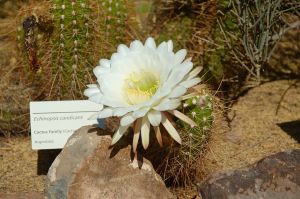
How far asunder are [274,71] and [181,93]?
6.43 ft

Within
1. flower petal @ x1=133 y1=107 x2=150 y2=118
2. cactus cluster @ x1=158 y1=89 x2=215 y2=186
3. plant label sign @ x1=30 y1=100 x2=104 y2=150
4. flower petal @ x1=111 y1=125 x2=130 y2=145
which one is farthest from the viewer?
plant label sign @ x1=30 y1=100 x2=104 y2=150

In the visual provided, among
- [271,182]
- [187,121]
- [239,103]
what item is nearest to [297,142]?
[239,103]

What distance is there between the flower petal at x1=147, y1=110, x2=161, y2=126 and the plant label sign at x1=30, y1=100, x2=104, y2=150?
557mm

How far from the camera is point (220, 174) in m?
2.03

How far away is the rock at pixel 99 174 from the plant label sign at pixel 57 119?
0.32m

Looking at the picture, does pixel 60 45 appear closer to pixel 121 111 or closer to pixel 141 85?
pixel 141 85

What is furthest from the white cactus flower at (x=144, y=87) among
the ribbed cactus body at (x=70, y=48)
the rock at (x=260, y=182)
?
the ribbed cactus body at (x=70, y=48)

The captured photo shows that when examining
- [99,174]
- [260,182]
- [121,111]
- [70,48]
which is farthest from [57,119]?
[260,182]

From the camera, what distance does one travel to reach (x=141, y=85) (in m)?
2.01

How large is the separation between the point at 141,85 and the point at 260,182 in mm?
565

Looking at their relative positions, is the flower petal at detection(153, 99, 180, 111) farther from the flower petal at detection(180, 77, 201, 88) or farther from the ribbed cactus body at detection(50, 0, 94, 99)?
the ribbed cactus body at detection(50, 0, 94, 99)

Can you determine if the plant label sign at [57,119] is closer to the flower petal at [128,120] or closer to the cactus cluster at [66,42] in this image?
the cactus cluster at [66,42]

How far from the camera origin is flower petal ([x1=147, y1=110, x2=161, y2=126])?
1.85 meters

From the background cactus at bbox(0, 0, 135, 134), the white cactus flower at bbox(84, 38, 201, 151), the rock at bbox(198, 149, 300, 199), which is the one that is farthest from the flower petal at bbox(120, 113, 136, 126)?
the background cactus at bbox(0, 0, 135, 134)
